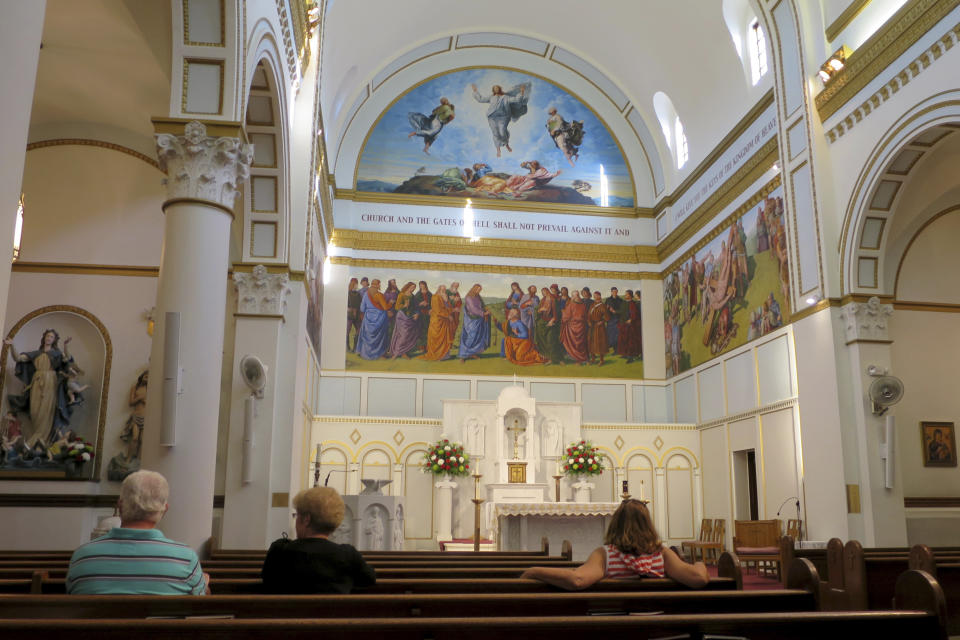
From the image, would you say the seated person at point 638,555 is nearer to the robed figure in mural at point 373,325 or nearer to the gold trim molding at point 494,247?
the robed figure in mural at point 373,325

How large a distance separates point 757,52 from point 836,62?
4.84 m

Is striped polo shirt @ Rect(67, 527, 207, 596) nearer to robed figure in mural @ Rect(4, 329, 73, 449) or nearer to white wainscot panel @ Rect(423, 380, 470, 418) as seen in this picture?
robed figure in mural @ Rect(4, 329, 73, 449)

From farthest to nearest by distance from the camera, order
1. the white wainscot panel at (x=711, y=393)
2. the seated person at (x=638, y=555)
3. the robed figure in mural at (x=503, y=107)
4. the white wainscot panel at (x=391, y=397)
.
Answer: the robed figure in mural at (x=503, y=107), the white wainscot panel at (x=391, y=397), the white wainscot panel at (x=711, y=393), the seated person at (x=638, y=555)

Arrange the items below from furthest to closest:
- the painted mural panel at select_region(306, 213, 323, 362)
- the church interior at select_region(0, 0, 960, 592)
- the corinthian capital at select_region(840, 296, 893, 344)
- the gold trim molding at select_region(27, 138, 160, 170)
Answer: the painted mural panel at select_region(306, 213, 323, 362) < the corinthian capital at select_region(840, 296, 893, 344) < the gold trim molding at select_region(27, 138, 160, 170) < the church interior at select_region(0, 0, 960, 592)

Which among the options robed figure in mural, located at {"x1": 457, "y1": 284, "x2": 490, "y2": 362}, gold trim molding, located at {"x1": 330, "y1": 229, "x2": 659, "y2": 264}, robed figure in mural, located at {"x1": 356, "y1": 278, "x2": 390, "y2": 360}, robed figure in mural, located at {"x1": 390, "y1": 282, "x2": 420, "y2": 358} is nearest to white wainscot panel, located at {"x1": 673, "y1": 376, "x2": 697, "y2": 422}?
gold trim molding, located at {"x1": 330, "y1": 229, "x2": 659, "y2": 264}

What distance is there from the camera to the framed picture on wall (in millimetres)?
14352

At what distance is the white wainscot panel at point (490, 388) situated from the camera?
69.5 feet

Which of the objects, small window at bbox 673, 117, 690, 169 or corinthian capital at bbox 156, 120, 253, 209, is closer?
corinthian capital at bbox 156, 120, 253, 209

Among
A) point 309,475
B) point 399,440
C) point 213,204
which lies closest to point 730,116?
point 399,440

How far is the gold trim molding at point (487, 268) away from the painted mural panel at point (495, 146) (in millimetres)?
2029

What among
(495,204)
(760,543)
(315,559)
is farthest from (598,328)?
(315,559)

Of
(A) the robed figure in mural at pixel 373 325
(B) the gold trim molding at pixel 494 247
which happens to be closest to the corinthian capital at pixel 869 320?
(B) the gold trim molding at pixel 494 247

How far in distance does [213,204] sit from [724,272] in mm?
13418

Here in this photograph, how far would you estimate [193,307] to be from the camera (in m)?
7.28
